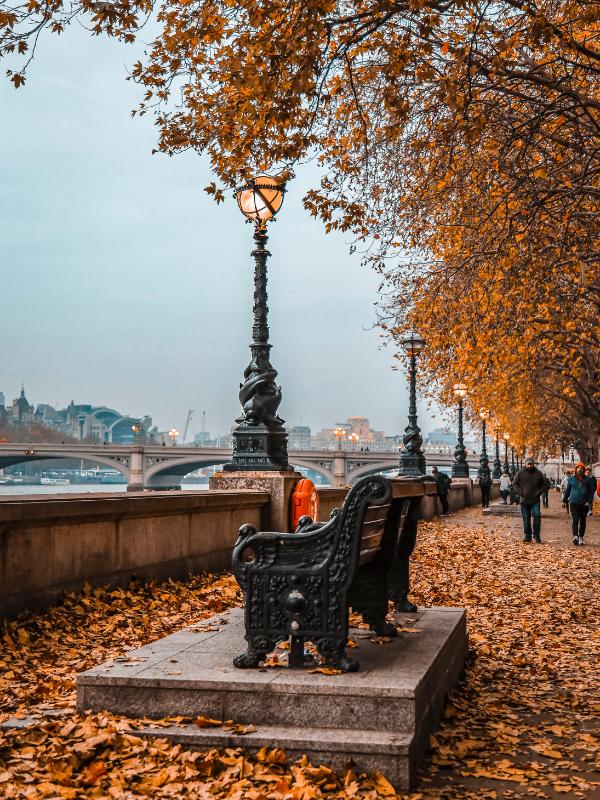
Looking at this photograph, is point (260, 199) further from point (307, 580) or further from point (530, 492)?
point (530, 492)

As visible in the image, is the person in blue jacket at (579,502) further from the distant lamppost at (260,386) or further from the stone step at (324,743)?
the stone step at (324,743)

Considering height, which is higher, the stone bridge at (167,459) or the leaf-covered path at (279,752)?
the stone bridge at (167,459)

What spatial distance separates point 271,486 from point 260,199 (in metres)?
3.90

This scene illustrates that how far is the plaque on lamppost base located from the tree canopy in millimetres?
3437

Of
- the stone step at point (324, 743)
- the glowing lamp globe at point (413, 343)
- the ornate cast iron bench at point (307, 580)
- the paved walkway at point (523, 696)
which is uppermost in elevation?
the glowing lamp globe at point (413, 343)

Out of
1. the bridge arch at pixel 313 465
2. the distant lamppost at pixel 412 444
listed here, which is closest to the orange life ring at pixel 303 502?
the distant lamppost at pixel 412 444

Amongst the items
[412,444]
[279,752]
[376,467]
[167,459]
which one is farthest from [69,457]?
[279,752]

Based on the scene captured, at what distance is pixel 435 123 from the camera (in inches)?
534

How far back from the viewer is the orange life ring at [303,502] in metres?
12.7

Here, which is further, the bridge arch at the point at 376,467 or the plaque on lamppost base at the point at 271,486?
the bridge arch at the point at 376,467

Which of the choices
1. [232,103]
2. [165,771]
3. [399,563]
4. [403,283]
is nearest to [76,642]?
[399,563]

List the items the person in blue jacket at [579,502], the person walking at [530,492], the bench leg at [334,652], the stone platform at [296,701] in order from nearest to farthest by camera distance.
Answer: the stone platform at [296,701] → the bench leg at [334,652] → the person in blue jacket at [579,502] → the person walking at [530,492]

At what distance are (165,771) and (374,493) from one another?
179cm

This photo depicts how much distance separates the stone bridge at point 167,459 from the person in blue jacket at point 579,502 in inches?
2186
